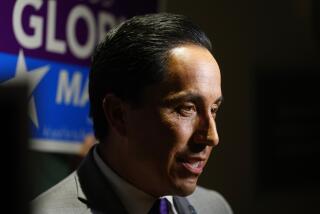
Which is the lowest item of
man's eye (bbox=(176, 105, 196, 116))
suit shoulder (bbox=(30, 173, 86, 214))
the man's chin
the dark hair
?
suit shoulder (bbox=(30, 173, 86, 214))

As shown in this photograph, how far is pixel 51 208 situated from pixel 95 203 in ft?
0.30

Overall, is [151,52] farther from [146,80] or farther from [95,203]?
[95,203]

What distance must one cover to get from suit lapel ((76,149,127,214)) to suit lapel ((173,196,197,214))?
6.4 inches

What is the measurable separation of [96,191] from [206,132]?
0.88ft

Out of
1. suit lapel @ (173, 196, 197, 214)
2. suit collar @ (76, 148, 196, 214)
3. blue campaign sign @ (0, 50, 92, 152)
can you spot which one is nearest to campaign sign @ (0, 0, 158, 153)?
blue campaign sign @ (0, 50, 92, 152)

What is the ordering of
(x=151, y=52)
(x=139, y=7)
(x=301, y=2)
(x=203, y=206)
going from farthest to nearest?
(x=301, y=2) < (x=139, y=7) < (x=203, y=206) < (x=151, y=52)

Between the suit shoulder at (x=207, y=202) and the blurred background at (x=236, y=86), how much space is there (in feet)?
1.35

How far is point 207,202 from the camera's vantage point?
153cm

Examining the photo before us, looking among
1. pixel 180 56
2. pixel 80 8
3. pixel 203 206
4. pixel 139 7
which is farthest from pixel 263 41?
pixel 180 56

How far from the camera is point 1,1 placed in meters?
1.59

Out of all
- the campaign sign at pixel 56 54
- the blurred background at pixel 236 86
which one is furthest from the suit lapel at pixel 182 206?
the campaign sign at pixel 56 54

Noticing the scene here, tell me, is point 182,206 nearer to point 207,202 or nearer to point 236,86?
point 207,202

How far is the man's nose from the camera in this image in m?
1.14

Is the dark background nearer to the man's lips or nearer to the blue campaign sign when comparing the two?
the blue campaign sign
